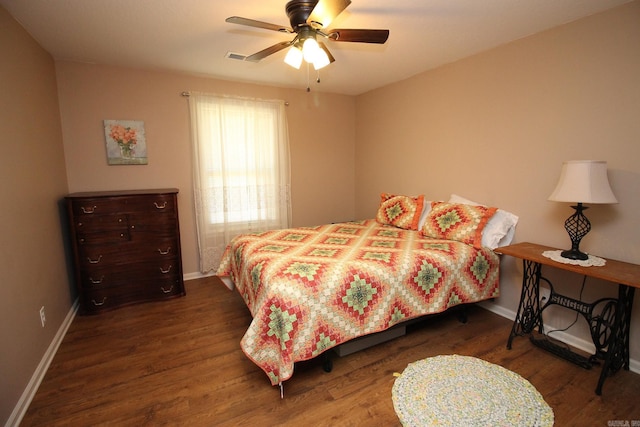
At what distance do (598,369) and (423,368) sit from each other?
3.88 feet

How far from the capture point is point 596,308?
7.25 feet

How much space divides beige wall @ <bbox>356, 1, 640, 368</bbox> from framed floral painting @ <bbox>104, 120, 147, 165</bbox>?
3.05 meters

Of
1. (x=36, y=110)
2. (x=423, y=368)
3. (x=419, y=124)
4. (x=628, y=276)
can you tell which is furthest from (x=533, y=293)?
(x=36, y=110)

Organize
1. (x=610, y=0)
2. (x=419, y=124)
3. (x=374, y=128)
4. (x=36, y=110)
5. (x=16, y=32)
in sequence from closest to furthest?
(x=610, y=0) → (x=16, y=32) → (x=36, y=110) → (x=419, y=124) → (x=374, y=128)

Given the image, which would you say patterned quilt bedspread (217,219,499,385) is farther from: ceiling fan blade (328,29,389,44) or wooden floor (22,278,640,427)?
ceiling fan blade (328,29,389,44)

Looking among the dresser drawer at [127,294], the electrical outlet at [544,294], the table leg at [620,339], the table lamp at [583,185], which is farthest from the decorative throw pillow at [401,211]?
the dresser drawer at [127,294]

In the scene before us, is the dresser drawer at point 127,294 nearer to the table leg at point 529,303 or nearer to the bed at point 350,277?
the bed at point 350,277

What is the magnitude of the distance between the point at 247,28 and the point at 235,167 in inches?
69.4

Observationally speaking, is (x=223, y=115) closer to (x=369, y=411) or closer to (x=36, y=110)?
(x=36, y=110)

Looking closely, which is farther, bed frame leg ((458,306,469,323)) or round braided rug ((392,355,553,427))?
bed frame leg ((458,306,469,323))

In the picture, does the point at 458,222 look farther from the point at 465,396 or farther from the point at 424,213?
the point at 465,396

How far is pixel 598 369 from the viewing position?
2.02m

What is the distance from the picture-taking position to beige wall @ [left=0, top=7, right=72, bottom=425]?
5.63 ft

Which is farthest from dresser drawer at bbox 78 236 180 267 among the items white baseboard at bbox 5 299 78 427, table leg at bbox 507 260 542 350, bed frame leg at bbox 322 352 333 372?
table leg at bbox 507 260 542 350
